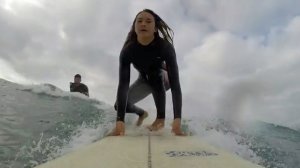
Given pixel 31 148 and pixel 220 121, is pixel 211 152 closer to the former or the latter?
pixel 31 148

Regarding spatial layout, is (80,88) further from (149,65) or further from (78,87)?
(149,65)

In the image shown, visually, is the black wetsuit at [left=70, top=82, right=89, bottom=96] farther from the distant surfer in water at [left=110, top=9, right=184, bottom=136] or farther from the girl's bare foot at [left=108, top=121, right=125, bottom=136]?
the girl's bare foot at [left=108, top=121, right=125, bottom=136]

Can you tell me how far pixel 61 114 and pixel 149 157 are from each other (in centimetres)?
499

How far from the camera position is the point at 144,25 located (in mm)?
3666

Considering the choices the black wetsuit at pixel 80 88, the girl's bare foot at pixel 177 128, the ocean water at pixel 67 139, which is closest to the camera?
the girl's bare foot at pixel 177 128

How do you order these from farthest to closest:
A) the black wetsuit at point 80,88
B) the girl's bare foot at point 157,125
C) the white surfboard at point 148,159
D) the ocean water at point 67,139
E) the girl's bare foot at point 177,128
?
the black wetsuit at point 80,88, the girl's bare foot at point 157,125, the ocean water at point 67,139, the girl's bare foot at point 177,128, the white surfboard at point 148,159

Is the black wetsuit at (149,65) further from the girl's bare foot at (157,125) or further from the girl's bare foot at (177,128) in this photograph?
the girl's bare foot at (157,125)

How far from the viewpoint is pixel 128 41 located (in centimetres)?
387

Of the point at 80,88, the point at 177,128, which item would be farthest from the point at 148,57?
the point at 80,88

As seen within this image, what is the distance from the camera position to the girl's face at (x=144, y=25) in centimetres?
366

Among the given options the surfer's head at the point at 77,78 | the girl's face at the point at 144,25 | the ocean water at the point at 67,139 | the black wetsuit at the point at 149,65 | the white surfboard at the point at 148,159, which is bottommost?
the white surfboard at the point at 148,159

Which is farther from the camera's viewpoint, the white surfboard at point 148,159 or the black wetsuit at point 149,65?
the black wetsuit at point 149,65

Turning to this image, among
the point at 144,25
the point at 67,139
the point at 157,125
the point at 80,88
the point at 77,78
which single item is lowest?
the point at 67,139

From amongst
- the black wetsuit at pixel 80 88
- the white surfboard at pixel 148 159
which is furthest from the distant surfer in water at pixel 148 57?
the black wetsuit at pixel 80 88
